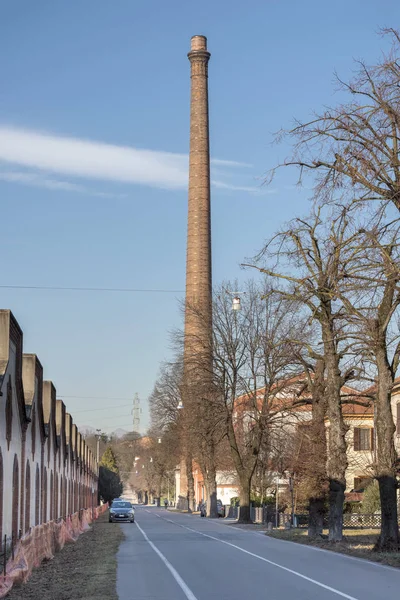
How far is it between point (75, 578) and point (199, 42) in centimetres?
7090

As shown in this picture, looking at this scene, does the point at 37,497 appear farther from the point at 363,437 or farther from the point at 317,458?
the point at 363,437

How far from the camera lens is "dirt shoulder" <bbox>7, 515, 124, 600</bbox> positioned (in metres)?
16.8

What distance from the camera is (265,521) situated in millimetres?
54000

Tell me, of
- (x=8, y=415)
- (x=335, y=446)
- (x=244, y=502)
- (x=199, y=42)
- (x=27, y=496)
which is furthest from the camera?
(x=199, y=42)

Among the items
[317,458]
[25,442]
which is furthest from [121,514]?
[25,442]

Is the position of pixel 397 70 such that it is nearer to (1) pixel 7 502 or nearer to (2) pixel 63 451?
(1) pixel 7 502

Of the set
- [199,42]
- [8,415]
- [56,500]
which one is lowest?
[56,500]

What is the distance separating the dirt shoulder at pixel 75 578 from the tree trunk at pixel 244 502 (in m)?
24.5

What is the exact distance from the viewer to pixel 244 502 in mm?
55406

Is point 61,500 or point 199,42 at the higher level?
point 199,42

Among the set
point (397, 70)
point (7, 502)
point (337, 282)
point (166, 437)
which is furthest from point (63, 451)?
point (166, 437)

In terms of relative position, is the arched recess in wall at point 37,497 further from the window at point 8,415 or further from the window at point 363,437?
the window at point 363,437

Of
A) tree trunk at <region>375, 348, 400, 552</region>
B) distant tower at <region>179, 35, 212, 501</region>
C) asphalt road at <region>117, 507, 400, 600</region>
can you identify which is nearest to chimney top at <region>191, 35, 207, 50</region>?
distant tower at <region>179, 35, 212, 501</region>

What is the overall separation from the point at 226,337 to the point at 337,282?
111ft
